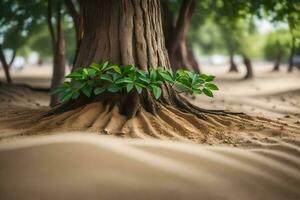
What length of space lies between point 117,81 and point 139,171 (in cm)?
190

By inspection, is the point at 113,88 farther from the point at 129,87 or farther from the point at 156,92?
the point at 156,92

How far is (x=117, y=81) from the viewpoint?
221 inches

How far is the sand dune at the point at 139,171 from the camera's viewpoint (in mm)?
3658

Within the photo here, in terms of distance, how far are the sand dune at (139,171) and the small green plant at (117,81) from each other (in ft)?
3.64

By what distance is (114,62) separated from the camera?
6141 millimetres

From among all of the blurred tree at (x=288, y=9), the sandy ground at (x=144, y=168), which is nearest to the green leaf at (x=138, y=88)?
the sandy ground at (x=144, y=168)

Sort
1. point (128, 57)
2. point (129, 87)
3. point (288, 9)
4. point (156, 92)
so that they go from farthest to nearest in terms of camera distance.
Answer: point (288, 9)
point (128, 57)
point (156, 92)
point (129, 87)

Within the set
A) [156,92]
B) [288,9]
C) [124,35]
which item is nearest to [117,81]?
[156,92]

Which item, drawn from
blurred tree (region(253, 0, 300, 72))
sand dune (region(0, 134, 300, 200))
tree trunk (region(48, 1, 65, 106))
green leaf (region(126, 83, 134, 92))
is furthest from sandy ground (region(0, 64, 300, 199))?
blurred tree (region(253, 0, 300, 72))

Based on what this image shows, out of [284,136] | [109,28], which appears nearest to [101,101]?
[109,28]

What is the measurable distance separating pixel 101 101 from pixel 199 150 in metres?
1.96

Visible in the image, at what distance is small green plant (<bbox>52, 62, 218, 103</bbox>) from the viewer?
5596 mm

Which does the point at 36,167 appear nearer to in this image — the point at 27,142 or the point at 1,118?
the point at 27,142

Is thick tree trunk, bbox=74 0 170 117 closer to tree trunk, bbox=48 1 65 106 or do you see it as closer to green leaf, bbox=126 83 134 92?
green leaf, bbox=126 83 134 92
